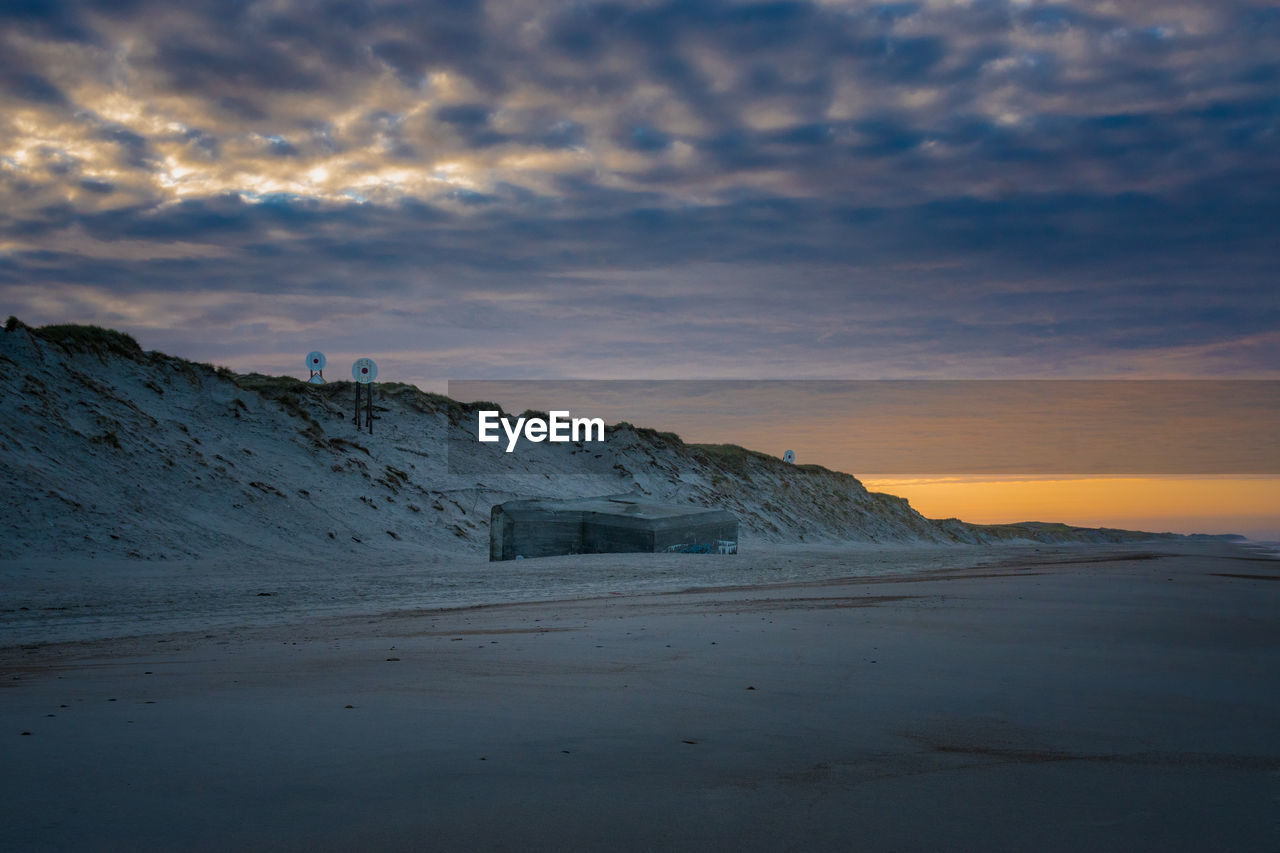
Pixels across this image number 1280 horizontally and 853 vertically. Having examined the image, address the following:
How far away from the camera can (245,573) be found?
728 inches

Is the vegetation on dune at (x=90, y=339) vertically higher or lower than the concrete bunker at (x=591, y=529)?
higher

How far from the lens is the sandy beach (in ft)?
9.49

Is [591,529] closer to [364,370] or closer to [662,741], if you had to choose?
[364,370]

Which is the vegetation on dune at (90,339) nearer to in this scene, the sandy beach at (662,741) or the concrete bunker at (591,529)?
the concrete bunker at (591,529)

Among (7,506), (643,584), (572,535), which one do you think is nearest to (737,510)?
(572,535)

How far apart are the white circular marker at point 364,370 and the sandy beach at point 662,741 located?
30.0 meters

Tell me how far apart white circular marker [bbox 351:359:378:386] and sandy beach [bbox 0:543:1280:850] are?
2999cm

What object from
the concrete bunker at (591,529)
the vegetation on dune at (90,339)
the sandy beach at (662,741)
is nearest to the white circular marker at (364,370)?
the vegetation on dune at (90,339)

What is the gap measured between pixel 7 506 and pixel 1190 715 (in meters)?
22.5

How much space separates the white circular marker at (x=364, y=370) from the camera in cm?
3675

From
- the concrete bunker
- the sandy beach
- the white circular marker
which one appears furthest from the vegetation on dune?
the sandy beach

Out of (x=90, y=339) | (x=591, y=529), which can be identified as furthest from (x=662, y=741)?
(x=90, y=339)

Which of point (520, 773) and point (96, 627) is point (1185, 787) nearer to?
point (520, 773)

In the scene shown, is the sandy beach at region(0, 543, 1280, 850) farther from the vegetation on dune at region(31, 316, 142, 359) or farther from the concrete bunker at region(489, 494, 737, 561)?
the vegetation on dune at region(31, 316, 142, 359)
